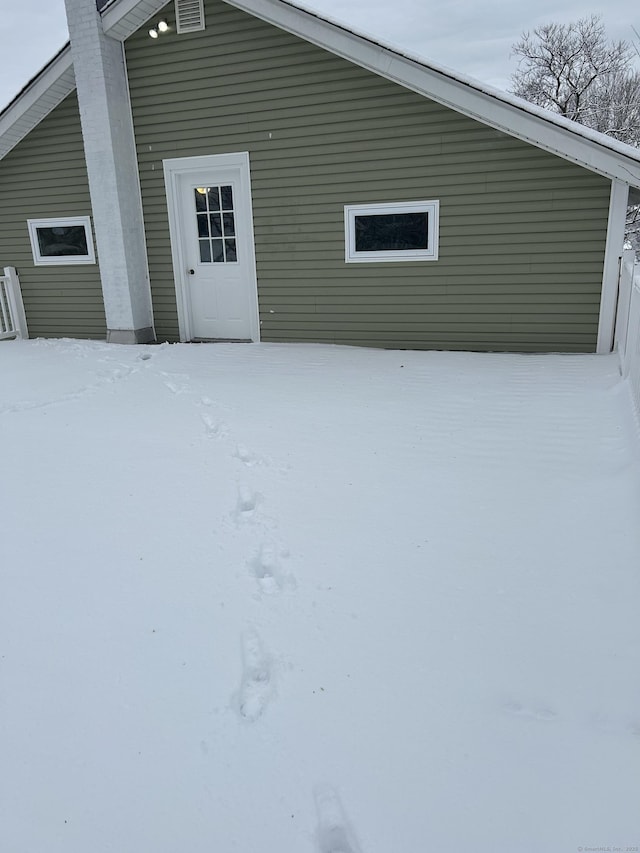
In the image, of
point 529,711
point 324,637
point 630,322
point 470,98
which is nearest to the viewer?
point 529,711

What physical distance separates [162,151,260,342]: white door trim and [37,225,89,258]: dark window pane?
149cm

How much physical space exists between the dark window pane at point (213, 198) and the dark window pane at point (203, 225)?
0.15 meters

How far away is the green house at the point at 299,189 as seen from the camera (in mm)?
5938

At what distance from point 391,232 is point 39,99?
4.88m

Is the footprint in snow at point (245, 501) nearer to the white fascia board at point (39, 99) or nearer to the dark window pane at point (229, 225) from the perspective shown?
the dark window pane at point (229, 225)

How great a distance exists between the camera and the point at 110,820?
1.47 m

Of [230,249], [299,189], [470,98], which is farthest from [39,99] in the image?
[470,98]

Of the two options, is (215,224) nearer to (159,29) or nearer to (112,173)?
(112,173)

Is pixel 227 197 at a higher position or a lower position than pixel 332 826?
higher

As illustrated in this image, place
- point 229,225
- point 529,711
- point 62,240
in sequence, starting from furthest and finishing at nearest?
point 62,240, point 229,225, point 529,711

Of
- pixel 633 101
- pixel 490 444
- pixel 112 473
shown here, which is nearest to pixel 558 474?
pixel 490 444

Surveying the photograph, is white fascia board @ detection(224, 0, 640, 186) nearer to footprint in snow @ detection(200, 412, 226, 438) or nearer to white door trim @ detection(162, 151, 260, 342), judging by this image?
white door trim @ detection(162, 151, 260, 342)

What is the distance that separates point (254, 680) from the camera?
1.90 meters

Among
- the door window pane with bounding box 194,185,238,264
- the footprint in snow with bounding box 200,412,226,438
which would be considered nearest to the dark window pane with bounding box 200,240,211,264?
the door window pane with bounding box 194,185,238,264
